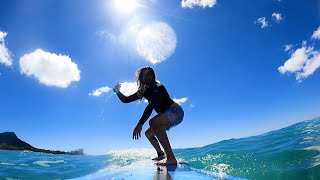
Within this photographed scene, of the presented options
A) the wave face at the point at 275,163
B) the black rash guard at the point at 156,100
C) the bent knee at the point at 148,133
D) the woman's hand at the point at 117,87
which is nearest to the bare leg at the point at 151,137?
the bent knee at the point at 148,133

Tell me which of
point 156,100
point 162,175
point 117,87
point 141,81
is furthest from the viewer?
point 117,87

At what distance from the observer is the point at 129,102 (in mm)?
6266

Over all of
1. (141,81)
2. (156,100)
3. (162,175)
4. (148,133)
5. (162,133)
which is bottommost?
(162,175)

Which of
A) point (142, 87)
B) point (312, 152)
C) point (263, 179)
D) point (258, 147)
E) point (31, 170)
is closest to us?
point (142, 87)

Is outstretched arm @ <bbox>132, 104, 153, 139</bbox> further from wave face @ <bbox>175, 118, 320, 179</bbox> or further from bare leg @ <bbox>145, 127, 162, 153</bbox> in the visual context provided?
wave face @ <bbox>175, 118, 320, 179</bbox>

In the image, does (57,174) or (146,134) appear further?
(57,174)

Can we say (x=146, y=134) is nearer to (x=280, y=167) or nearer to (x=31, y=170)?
(x=280, y=167)

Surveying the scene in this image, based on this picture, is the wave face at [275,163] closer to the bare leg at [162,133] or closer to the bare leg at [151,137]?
the bare leg at [151,137]

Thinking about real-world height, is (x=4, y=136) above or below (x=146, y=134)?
above

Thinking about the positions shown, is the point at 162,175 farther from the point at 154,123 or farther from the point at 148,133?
the point at 148,133

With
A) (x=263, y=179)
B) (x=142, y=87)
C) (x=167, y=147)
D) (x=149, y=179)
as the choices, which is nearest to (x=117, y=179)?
(x=149, y=179)

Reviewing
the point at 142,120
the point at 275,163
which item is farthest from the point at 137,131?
the point at 275,163

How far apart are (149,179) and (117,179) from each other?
0.51 m

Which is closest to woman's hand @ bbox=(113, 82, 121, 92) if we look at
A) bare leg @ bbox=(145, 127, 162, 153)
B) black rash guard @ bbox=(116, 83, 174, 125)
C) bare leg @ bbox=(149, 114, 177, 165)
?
black rash guard @ bbox=(116, 83, 174, 125)
